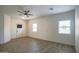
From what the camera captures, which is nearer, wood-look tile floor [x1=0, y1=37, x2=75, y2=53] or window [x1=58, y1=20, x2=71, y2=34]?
wood-look tile floor [x1=0, y1=37, x2=75, y2=53]

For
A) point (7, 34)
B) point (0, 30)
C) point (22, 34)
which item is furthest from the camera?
point (7, 34)

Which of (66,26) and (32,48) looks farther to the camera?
(66,26)

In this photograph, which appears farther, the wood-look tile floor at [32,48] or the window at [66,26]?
the window at [66,26]

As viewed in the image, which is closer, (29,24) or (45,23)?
(29,24)

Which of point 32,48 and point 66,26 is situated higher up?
point 66,26

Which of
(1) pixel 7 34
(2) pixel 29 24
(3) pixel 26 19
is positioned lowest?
(1) pixel 7 34

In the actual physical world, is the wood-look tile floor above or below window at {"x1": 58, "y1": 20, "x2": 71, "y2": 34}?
below

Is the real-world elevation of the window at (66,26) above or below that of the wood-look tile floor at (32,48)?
above
